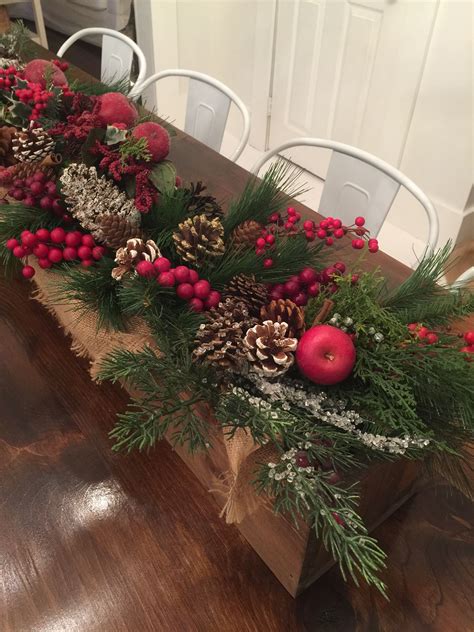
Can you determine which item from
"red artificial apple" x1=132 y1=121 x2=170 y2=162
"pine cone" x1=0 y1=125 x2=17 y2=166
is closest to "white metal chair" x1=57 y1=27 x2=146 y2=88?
"pine cone" x1=0 y1=125 x2=17 y2=166

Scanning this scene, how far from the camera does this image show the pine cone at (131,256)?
538 mm

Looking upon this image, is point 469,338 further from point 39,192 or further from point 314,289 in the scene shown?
point 39,192

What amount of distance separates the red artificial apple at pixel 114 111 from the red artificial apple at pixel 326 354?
1.61 ft

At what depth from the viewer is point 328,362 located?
0.46 metres

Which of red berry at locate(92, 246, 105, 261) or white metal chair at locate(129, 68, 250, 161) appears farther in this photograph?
white metal chair at locate(129, 68, 250, 161)

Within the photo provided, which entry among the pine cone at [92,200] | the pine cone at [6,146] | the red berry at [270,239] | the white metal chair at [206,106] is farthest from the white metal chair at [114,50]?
the red berry at [270,239]

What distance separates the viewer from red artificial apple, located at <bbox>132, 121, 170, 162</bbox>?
72cm

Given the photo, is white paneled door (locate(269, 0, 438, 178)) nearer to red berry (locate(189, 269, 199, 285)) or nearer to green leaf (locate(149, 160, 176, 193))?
green leaf (locate(149, 160, 176, 193))

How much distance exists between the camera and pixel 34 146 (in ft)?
2.37

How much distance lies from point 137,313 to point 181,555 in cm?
26

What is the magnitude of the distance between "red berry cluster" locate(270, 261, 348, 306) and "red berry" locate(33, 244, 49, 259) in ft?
0.89

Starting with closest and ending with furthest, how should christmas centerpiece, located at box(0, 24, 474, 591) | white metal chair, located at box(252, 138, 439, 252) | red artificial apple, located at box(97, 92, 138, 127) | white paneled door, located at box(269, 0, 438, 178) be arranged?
christmas centerpiece, located at box(0, 24, 474, 591), red artificial apple, located at box(97, 92, 138, 127), white metal chair, located at box(252, 138, 439, 252), white paneled door, located at box(269, 0, 438, 178)

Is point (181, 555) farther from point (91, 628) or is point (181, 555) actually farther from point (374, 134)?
point (374, 134)

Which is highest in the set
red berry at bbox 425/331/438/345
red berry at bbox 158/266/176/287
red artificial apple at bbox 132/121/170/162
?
red artificial apple at bbox 132/121/170/162
